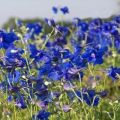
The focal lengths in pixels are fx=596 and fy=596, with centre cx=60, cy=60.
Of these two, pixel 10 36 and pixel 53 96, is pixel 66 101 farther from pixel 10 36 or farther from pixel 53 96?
pixel 10 36

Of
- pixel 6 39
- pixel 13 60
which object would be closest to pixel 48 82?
pixel 13 60

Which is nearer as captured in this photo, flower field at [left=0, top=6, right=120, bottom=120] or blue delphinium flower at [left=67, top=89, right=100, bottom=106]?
flower field at [left=0, top=6, right=120, bottom=120]

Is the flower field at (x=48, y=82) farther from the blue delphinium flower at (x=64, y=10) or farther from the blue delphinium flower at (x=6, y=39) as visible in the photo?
the blue delphinium flower at (x=64, y=10)

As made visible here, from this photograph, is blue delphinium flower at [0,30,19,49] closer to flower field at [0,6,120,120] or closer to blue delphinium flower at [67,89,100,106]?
flower field at [0,6,120,120]

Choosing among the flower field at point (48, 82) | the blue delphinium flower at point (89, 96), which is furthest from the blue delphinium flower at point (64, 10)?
the blue delphinium flower at point (89, 96)

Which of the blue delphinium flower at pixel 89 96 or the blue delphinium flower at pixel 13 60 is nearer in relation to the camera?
the blue delphinium flower at pixel 13 60

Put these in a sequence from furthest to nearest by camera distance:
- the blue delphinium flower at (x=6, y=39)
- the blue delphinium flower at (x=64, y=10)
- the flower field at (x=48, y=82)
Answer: the blue delphinium flower at (x=64, y=10) → the blue delphinium flower at (x=6, y=39) → the flower field at (x=48, y=82)

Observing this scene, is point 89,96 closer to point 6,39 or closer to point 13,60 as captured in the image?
point 13,60

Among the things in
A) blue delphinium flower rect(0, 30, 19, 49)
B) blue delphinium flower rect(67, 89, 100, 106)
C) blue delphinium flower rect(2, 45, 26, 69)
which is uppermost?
blue delphinium flower rect(0, 30, 19, 49)

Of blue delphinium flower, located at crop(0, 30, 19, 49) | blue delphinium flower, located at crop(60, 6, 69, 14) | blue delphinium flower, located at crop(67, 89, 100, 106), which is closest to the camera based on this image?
blue delphinium flower, located at crop(67, 89, 100, 106)

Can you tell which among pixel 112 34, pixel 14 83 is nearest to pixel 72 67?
pixel 14 83

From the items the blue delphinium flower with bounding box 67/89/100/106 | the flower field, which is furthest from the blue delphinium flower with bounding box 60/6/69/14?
the blue delphinium flower with bounding box 67/89/100/106
